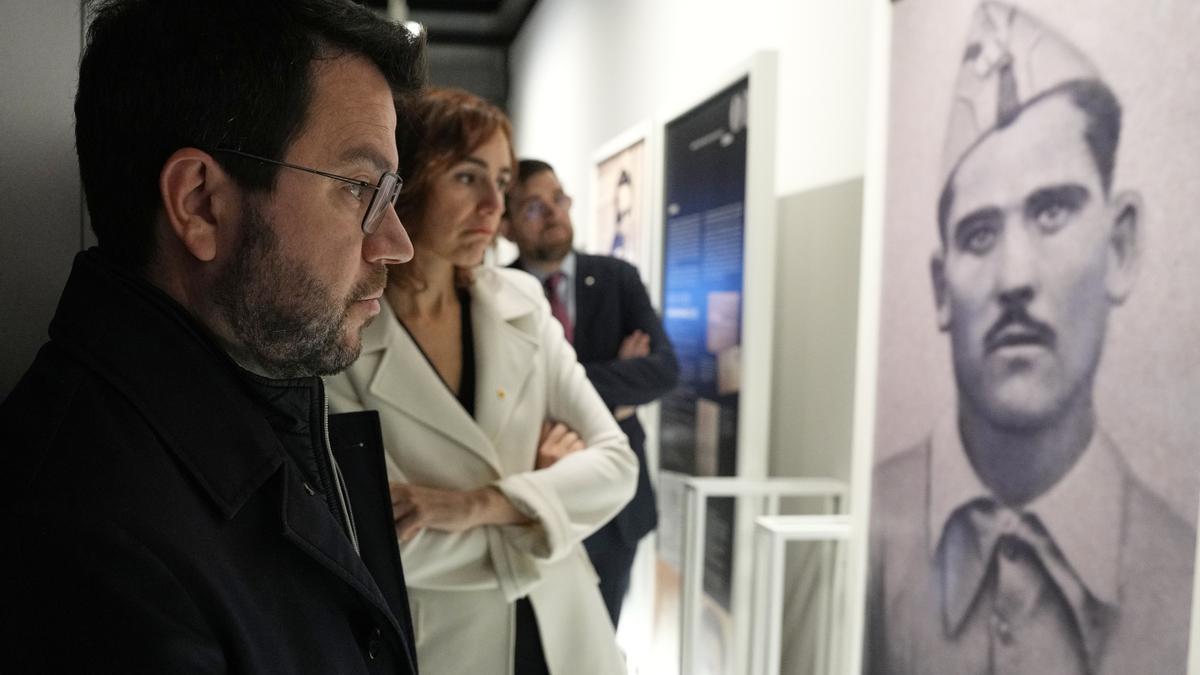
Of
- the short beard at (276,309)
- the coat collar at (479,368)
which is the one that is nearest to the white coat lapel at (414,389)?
the coat collar at (479,368)

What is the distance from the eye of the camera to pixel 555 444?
1.69 meters

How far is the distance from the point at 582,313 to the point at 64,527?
2025 mm

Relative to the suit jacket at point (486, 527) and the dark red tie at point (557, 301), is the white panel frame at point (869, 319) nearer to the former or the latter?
the suit jacket at point (486, 527)

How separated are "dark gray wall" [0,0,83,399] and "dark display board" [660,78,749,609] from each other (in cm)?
151

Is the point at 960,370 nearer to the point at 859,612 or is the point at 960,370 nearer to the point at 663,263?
the point at 859,612

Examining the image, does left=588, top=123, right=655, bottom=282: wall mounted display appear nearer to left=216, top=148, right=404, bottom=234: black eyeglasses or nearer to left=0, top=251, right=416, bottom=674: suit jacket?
left=216, top=148, right=404, bottom=234: black eyeglasses

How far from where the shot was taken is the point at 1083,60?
1209mm

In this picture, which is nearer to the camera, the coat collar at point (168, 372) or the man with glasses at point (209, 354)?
the man with glasses at point (209, 354)

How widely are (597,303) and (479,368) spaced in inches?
42.1

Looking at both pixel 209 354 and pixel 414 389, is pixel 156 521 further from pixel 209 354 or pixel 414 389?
pixel 414 389

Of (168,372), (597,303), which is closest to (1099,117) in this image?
(168,372)

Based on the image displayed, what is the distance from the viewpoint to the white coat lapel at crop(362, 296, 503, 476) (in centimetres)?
149

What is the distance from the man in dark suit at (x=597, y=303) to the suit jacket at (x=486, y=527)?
0.92 m

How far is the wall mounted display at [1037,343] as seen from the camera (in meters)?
1.07
